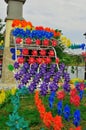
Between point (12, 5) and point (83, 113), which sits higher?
point (12, 5)

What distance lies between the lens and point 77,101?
7016 mm

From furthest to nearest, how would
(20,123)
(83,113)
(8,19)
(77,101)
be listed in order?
(8,19)
(83,113)
(77,101)
(20,123)

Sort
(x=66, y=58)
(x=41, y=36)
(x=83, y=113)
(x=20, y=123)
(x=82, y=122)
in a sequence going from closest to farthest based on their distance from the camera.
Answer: (x=20, y=123)
(x=82, y=122)
(x=83, y=113)
(x=41, y=36)
(x=66, y=58)

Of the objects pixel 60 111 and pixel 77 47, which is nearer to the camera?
pixel 60 111

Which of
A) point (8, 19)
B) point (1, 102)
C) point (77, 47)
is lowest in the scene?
point (1, 102)

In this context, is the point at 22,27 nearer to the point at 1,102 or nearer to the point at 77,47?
the point at 77,47

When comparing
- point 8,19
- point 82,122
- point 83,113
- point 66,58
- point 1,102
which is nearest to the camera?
point 82,122

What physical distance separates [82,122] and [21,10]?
17.0 meters

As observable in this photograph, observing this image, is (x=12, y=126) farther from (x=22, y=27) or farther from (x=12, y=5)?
(x=12, y=5)

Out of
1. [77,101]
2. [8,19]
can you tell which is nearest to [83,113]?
[77,101]

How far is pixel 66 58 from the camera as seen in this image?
3006 centimetres

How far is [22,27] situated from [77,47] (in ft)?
11.1

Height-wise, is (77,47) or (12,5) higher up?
(12,5)

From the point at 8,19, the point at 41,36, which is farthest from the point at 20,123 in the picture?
the point at 8,19
